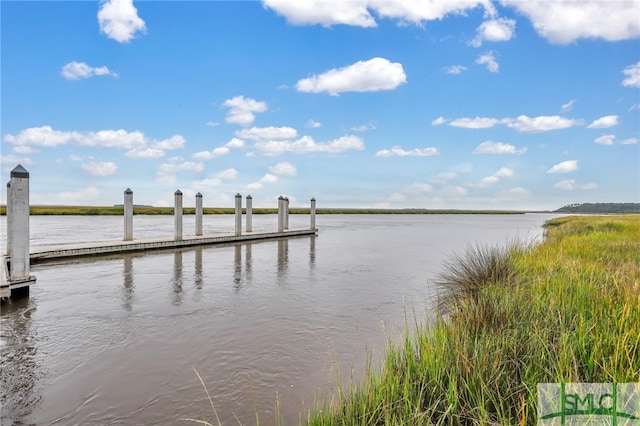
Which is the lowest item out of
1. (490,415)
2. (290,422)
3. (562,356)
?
(290,422)

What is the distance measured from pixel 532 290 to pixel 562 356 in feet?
7.28

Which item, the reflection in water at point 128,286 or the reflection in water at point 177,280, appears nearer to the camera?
the reflection in water at point 128,286

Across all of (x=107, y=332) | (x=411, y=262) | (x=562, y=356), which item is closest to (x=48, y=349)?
(x=107, y=332)

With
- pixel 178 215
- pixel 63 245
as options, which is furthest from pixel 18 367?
pixel 178 215

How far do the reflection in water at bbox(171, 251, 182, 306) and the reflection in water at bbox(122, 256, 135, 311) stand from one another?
803 millimetres

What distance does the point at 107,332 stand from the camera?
5438 millimetres

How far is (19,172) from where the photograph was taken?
7457 mm

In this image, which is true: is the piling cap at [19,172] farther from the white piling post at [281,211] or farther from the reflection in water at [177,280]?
the white piling post at [281,211]

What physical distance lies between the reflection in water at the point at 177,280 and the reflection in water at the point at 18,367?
2.33 meters

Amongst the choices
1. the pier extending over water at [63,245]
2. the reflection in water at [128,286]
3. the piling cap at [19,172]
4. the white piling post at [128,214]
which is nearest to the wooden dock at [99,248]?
the pier extending over water at [63,245]

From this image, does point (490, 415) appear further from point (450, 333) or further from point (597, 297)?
point (597, 297)

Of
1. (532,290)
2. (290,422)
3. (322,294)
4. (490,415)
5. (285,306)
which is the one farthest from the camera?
(322,294)

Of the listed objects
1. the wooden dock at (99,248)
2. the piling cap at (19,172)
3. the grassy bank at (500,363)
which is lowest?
the wooden dock at (99,248)

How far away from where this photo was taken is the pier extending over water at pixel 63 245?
735 centimetres
